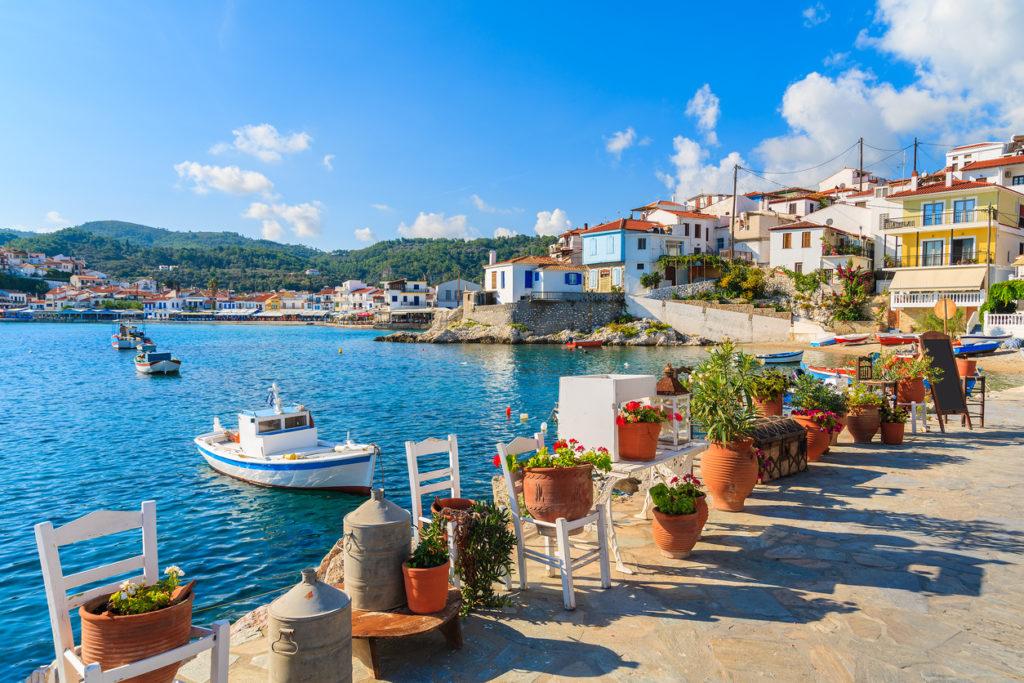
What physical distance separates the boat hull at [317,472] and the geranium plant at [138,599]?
1145 centimetres

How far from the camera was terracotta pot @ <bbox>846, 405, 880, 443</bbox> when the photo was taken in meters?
11.1

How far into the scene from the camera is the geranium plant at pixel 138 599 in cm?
340

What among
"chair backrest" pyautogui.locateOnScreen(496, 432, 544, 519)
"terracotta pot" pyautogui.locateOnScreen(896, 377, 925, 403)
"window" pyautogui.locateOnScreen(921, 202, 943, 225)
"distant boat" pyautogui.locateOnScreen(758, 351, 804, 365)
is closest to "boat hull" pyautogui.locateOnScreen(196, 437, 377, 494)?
"chair backrest" pyautogui.locateOnScreen(496, 432, 544, 519)

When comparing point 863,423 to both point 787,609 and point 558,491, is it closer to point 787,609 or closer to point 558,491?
point 787,609

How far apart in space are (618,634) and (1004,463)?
878 centimetres

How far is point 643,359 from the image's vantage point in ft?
147

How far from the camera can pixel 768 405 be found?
1033cm

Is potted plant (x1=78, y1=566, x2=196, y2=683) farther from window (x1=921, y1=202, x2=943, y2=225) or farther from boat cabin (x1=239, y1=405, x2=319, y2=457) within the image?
window (x1=921, y1=202, x2=943, y2=225)

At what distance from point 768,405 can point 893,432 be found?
281 centimetres

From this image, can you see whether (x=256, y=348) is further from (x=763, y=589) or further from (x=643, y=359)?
(x=763, y=589)

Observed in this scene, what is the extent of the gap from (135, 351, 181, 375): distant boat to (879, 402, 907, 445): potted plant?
43748 mm

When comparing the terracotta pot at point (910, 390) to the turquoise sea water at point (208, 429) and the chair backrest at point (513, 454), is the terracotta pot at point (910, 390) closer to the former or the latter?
the turquoise sea water at point (208, 429)

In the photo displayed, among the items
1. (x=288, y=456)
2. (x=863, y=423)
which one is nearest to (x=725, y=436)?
(x=863, y=423)

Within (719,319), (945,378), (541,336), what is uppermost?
(719,319)
